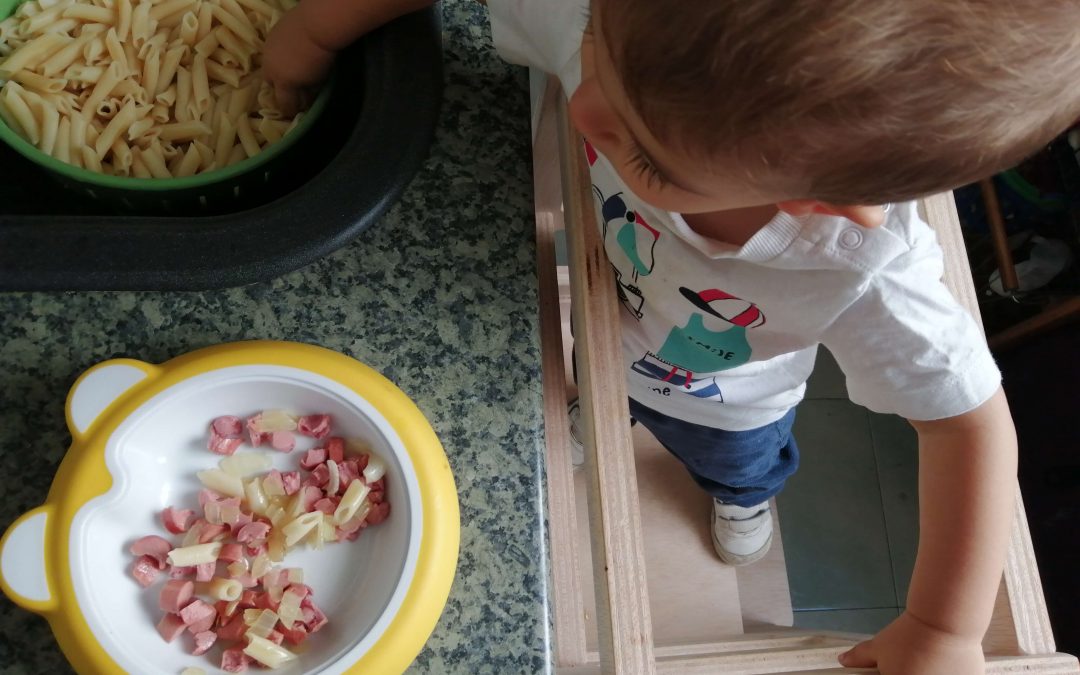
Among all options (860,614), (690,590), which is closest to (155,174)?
(690,590)

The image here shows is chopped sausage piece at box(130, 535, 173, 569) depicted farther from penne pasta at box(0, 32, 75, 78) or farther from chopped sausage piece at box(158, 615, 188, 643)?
penne pasta at box(0, 32, 75, 78)

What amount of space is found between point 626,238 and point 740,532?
26.7 inches

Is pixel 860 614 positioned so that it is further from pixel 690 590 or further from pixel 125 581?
pixel 125 581

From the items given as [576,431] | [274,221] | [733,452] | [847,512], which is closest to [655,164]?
[274,221]

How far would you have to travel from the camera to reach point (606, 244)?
0.64 meters

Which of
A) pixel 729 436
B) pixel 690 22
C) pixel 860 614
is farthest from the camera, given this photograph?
pixel 860 614

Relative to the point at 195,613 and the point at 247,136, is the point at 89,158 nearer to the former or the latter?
the point at 247,136

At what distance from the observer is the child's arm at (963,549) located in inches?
20.8

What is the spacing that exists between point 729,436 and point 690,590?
450mm

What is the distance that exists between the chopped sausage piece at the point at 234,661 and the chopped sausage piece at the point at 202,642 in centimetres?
1

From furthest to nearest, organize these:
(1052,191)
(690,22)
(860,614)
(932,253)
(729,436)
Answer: (860,614) → (1052,191) → (729,436) → (932,253) → (690,22)

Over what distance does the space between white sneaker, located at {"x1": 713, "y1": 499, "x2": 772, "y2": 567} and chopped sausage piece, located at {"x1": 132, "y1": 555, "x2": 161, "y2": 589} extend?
857 mm

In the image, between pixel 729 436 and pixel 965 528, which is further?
pixel 729 436

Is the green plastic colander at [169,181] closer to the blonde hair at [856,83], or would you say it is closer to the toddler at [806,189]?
the toddler at [806,189]
